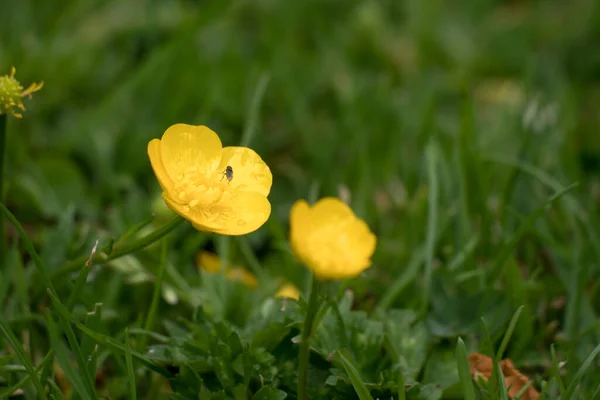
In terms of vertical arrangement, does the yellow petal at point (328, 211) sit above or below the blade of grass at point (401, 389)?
above

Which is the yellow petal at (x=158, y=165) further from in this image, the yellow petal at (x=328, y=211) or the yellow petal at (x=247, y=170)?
the yellow petal at (x=328, y=211)

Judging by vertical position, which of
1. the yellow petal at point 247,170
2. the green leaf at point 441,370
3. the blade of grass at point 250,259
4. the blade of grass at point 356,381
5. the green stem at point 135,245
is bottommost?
the green leaf at point 441,370

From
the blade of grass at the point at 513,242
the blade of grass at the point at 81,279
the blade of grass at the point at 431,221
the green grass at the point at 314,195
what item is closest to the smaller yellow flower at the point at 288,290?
the green grass at the point at 314,195

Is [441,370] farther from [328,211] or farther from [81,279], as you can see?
[81,279]

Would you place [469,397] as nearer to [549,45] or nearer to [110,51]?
[110,51]

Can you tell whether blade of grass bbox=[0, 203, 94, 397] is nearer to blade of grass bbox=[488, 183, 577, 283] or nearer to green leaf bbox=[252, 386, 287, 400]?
green leaf bbox=[252, 386, 287, 400]

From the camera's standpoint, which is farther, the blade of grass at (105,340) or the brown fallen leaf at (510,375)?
the brown fallen leaf at (510,375)

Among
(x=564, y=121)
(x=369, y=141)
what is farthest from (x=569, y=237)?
(x=369, y=141)
